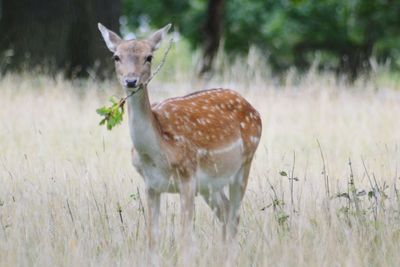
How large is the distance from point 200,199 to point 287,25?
18.0 m

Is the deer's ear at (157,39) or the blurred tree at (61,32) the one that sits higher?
the blurred tree at (61,32)

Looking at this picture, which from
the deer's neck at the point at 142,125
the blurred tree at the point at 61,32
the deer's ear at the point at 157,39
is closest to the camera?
the deer's neck at the point at 142,125

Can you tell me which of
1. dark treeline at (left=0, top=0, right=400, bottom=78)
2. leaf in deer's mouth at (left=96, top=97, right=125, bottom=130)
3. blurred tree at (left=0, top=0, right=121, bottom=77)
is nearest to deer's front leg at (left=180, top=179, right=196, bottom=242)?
leaf in deer's mouth at (left=96, top=97, right=125, bottom=130)

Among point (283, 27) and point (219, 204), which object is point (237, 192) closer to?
point (219, 204)

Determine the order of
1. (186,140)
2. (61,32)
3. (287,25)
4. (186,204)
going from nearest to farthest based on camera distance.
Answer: (186,204), (186,140), (61,32), (287,25)

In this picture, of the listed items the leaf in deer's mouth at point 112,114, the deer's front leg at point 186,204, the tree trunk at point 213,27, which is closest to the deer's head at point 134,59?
the leaf in deer's mouth at point 112,114

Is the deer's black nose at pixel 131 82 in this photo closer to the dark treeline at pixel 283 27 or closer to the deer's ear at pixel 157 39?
the deer's ear at pixel 157 39

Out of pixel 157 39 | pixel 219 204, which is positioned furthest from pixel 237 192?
pixel 157 39

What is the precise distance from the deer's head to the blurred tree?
294 inches

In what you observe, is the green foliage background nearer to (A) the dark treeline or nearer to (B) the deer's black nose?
(A) the dark treeline

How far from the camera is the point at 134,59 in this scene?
5.62 meters

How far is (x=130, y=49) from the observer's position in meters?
5.70

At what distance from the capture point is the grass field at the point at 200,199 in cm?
540

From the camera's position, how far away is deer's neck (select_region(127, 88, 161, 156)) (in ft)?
18.6
